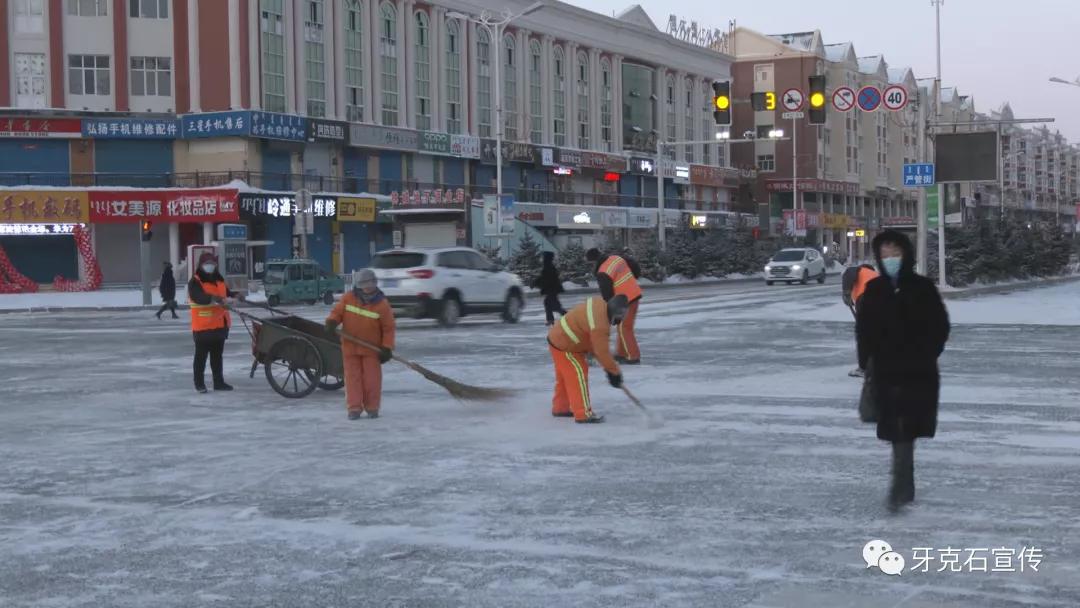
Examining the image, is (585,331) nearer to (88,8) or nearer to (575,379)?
(575,379)

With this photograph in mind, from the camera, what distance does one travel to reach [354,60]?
204ft

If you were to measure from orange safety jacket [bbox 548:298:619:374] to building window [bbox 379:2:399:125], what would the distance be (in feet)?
173

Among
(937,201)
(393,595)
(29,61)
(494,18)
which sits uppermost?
(494,18)

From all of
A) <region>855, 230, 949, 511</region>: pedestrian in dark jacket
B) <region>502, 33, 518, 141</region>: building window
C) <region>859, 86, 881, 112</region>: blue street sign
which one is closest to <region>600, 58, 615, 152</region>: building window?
<region>502, 33, 518, 141</region>: building window

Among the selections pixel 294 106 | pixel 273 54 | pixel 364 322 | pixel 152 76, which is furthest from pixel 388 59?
pixel 364 322

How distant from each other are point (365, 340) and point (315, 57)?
49.6 meters

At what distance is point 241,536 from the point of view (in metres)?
7.27

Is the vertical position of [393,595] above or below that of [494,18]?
below

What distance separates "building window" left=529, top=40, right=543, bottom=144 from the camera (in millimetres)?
74206

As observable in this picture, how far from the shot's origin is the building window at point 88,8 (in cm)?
5528

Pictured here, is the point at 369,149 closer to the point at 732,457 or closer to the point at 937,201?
the point at 937,201

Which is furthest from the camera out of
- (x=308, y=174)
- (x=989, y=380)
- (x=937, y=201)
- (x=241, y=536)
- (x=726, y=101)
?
(x=308, y=174)

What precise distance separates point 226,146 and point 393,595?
2066 inches

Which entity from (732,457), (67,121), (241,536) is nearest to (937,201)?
(732,457)
